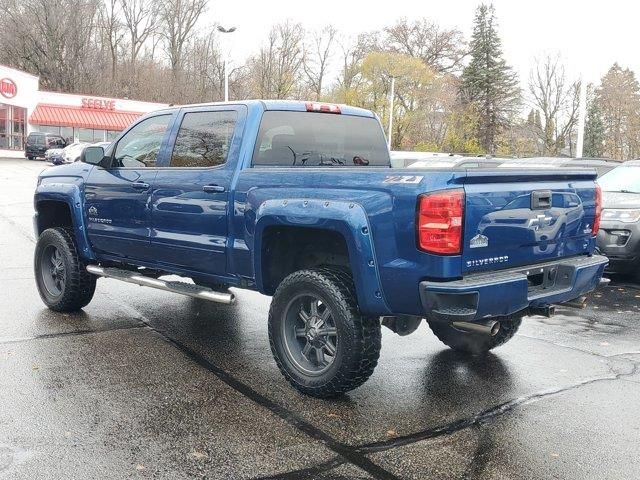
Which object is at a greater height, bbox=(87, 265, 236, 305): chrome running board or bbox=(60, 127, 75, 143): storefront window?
bbox=(60, 127, 75, 143): storefront window

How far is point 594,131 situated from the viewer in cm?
5597

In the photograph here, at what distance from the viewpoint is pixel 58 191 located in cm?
662

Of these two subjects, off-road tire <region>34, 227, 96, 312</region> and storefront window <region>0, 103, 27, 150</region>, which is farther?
storefront window <region>0, 103, 27, 150</region>

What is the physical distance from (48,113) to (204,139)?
159 ft

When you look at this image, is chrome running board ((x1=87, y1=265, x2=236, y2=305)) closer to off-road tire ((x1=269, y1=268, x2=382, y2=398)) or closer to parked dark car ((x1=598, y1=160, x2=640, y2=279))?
off-road tire ((x1=269, y1=268, x2=382, y2=398))

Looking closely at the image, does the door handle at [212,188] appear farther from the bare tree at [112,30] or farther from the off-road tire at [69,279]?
the bare tree at [112,30]

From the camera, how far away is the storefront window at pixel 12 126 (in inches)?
1865

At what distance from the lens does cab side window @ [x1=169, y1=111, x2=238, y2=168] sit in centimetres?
528

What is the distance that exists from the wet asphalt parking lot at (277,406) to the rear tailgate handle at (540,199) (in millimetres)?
1387

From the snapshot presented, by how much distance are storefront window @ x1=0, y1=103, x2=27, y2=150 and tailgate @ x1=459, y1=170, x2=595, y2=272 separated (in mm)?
49332

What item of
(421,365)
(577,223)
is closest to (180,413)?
(421,365)

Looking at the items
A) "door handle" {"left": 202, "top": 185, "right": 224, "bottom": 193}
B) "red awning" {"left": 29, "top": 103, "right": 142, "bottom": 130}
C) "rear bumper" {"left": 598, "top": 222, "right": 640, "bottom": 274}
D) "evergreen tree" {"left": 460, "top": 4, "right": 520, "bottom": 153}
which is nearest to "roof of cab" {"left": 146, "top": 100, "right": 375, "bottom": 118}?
"door handle" {"left": 202, "top": 185, "right": 224, "bottom": 193}

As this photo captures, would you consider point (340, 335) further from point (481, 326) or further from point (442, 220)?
point (442, 220)

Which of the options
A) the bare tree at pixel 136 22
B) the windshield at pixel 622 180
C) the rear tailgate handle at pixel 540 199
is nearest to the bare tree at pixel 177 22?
the bare tree at pixel 136 22
